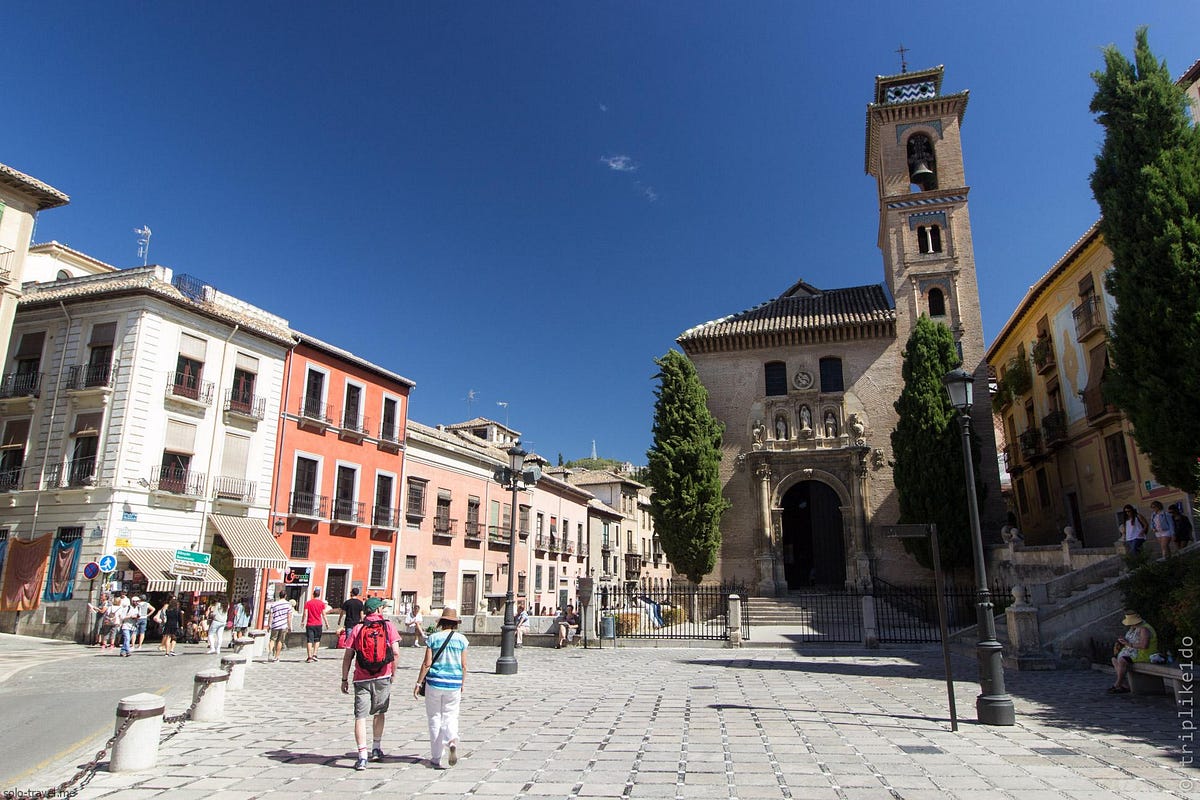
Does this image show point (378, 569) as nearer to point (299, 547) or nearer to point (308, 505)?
point (299, 547)

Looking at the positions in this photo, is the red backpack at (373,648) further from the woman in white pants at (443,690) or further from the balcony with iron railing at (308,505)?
the balcony with iron railing at (308,505)

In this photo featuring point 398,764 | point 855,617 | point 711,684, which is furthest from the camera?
point 855,617

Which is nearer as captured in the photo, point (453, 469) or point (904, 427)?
point (904, 427)

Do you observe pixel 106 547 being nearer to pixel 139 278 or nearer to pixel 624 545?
pixel 139 278

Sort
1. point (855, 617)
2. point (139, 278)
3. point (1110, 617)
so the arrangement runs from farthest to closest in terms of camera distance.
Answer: point (855, 617) < point (139, 278) < point (1110, 617)

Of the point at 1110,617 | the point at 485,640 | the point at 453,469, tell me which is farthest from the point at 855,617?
the point at 453,469

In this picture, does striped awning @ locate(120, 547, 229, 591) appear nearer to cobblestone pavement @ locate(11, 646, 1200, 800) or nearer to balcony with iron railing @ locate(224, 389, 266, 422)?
balcony with iron railing @ locate(224, 389, 266, 422)

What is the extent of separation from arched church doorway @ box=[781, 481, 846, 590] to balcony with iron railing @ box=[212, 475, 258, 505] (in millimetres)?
19512

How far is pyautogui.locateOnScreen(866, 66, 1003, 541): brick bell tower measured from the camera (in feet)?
97.1

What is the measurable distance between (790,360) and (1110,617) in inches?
698

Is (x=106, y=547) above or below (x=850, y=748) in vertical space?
above

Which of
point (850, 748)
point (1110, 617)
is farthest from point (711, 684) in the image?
point (1110, 617)

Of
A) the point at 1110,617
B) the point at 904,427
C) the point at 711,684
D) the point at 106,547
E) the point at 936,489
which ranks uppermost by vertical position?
the point at 904,427

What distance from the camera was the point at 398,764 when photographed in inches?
259
